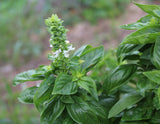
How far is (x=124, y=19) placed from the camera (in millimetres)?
3705

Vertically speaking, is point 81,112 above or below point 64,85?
below

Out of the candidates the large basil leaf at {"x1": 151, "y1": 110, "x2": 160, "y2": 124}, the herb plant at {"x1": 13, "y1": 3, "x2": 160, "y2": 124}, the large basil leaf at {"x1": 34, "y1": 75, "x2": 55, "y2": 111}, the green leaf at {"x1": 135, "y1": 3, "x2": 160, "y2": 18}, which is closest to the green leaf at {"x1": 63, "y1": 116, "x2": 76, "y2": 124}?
the herb plant at {"x1": 13, "y1": 3, "x2": 160, "y2": 124}

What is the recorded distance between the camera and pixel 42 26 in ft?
12.4

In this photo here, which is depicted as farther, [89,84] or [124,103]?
[124,103]

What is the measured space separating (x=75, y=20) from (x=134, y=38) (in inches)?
128

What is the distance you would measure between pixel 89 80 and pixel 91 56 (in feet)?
0.37

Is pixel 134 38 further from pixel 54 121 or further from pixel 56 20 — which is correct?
pixel 54 121

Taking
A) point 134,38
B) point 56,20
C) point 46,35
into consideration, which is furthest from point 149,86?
point 46,35

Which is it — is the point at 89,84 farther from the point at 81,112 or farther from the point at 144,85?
the point at 144,85

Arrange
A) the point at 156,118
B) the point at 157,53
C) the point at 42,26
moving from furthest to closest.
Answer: the point at 42,26, the point at 156,118, the point at 157,53

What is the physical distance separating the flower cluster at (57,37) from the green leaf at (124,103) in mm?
297

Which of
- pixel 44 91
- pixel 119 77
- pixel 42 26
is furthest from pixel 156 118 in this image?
pixel 42 26

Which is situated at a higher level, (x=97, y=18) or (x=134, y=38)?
(x=97, y=18)

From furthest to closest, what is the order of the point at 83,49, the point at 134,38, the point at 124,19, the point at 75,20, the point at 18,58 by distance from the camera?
the point at 75,20 → the point at 124,19 → the point at 18,58 → the point at 83,49 → the point at 134,38
